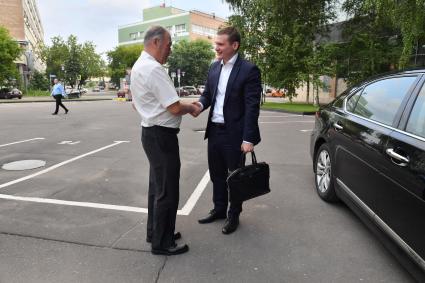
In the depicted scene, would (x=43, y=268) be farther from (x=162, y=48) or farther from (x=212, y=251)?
(x=162, y=48)

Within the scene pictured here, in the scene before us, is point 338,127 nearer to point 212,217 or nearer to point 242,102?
point 242,102

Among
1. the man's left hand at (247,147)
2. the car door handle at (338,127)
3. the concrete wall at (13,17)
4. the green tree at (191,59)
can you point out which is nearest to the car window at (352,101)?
the car door handle at (338,127)

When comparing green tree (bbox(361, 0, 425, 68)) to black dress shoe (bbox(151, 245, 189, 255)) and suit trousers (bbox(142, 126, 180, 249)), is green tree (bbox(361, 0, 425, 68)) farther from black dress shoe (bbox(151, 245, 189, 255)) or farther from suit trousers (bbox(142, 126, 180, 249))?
black dress shoe (bbox(151, 245, 189, 255))

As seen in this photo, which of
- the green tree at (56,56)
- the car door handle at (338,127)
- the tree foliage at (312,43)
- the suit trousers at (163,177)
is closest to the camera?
the suit trousers at (163,177)

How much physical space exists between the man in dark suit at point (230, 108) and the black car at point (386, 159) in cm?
100

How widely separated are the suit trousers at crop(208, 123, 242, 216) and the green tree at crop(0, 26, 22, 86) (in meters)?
40.5

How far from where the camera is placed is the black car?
254 centimetres

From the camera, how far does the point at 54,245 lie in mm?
3441

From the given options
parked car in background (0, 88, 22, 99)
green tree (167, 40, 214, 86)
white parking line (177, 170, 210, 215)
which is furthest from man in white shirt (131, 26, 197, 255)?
green tree (167, 40, 214, 86)

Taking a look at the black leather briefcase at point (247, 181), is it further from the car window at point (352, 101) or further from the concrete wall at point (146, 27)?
the concrete wall at point (146, 27)

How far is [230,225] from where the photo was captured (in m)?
3.78

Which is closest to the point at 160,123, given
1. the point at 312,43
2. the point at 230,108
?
the point at 230,108

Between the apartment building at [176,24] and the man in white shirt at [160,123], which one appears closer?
the man in white shirt at [160,123]

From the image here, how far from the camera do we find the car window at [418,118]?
271cm
